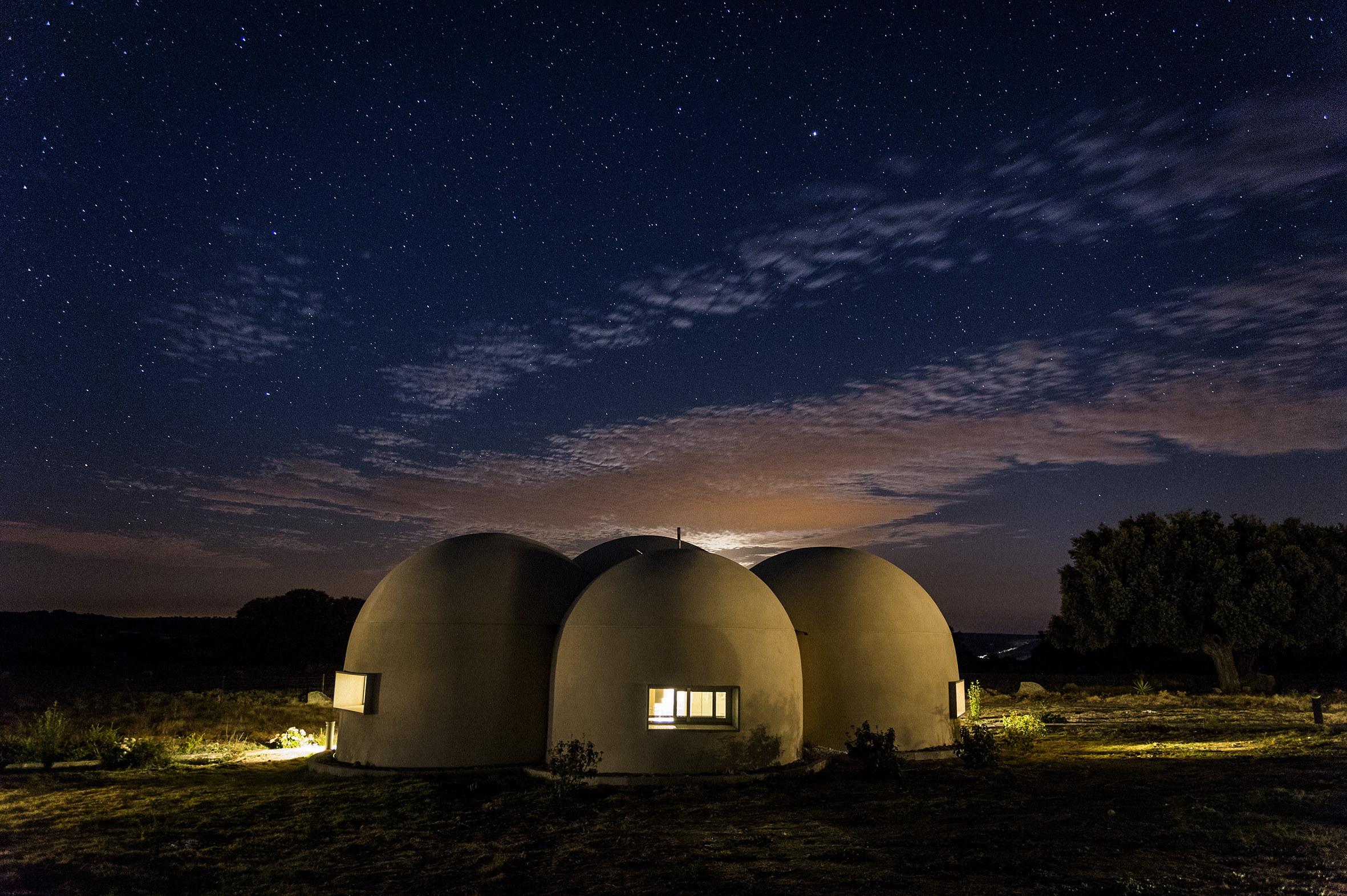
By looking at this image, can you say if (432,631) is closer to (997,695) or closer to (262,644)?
(997,695)

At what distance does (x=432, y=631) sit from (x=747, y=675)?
17.4ft

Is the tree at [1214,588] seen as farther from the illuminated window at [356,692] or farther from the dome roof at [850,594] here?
the illuminated window at [356,692]

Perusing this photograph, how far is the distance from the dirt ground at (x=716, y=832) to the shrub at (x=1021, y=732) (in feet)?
6.66

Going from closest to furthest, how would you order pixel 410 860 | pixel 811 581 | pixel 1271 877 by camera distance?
pixel 1271 877 < pixel 410 860 < pixel 811 581

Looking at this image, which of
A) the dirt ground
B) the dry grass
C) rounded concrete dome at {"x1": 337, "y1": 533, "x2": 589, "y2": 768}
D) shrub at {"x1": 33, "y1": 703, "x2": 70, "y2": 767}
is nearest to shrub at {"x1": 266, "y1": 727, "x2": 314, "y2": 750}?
the dry grass

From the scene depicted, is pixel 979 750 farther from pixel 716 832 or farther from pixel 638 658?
pixel 716 832

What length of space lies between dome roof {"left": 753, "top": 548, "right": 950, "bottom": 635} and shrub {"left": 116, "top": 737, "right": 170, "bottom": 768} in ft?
36.9

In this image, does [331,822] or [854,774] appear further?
[854,774]

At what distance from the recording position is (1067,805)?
9781 mm

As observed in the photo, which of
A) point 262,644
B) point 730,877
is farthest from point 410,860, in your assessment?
point 262,644

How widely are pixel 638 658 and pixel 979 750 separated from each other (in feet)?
20.0

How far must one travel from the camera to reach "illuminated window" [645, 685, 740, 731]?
12367mm

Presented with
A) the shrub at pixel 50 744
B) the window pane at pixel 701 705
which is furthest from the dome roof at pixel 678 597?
the shrub at pixel 50 744

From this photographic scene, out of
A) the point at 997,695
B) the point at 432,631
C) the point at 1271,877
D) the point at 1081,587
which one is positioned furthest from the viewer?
the point at 1081,587
